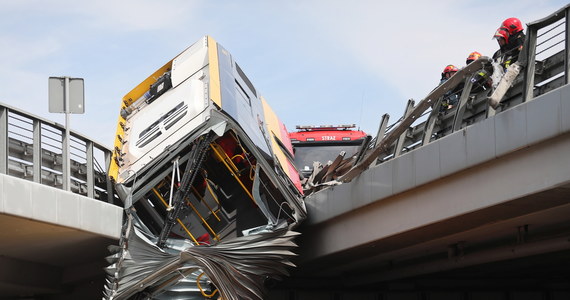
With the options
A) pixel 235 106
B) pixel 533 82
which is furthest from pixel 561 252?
pixel 235 106

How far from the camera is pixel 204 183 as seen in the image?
16.4 metres

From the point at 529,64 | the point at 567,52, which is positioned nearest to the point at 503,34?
the point at 529,64

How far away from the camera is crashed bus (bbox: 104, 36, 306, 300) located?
46.1 ft

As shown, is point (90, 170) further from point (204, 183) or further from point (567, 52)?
point (567, 52)

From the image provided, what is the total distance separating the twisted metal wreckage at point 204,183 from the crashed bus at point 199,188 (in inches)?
0.7

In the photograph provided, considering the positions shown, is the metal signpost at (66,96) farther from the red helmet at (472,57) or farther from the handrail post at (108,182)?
the red helmet at (472,57)

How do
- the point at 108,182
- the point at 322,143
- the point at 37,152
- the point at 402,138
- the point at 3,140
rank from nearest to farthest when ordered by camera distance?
the point at 3,140
the point at 37,152
the point at 402,138
the point at 108,182
the point at 322,143

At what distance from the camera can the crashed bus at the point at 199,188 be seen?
1405cm

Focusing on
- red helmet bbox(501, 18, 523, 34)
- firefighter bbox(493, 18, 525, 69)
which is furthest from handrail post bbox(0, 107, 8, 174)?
red helmet bbox(501, 18, 523, 34)

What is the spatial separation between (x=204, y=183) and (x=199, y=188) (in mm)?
143

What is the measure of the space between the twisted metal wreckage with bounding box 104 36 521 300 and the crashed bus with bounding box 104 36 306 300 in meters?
0.02

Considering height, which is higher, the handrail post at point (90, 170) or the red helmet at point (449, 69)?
the red helmet at point (449, 69)

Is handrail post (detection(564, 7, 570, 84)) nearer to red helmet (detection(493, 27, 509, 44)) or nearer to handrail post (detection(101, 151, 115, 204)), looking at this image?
red helmet (detection(493, 27, 509, 44))

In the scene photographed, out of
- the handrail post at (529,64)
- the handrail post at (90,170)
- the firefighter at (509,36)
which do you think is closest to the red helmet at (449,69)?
the firefighter at (509,36)
